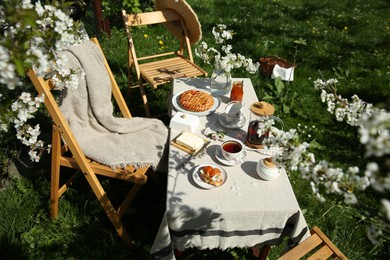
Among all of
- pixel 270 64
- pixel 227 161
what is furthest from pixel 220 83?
pixel 270 64

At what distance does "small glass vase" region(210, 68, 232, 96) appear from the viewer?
114 inches

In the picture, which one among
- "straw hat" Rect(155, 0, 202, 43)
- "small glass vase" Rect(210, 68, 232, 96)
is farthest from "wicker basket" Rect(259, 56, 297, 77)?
"small glass vase" Rect(210, 68, 232, 96)

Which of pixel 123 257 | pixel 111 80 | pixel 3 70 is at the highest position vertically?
pixel 3 70

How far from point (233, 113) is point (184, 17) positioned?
1861 mm

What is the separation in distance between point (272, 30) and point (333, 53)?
4.08 feet

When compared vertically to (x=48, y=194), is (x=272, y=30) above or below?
above

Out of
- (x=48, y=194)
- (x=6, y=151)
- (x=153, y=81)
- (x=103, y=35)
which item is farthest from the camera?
(x=103, y=35)

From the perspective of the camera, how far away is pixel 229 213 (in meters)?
1.85

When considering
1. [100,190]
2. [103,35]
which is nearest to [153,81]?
[100,190]

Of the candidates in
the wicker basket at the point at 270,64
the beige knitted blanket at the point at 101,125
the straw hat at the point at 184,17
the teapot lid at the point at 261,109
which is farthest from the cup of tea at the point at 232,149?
the wicker basket at the point at 270,64

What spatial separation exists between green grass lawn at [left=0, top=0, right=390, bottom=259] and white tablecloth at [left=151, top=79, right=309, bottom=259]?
Answer: 0.45 meters

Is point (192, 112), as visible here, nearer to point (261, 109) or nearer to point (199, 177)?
point (261, 109)

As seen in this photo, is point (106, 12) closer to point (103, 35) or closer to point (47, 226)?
point (103, 35)

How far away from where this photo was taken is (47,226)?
2654 mm
